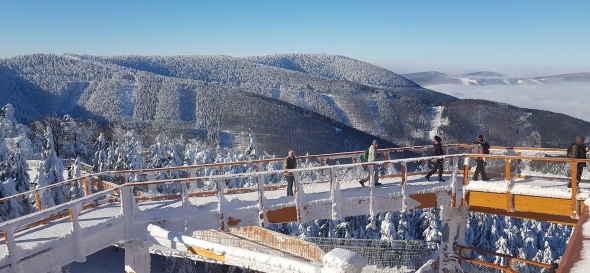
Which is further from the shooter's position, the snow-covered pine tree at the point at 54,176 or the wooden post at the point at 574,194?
the snow-covered pine tree at the point at 54,176

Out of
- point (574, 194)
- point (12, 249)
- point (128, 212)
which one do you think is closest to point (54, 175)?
point (128, 212)

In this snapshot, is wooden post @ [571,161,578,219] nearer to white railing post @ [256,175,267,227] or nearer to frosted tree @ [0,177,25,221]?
white railing post @ [256,175,267,227]

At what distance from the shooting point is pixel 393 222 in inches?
1689

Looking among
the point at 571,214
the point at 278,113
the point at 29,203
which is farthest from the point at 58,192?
the point at 278,113

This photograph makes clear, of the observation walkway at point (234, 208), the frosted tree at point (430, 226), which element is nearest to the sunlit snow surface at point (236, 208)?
the observation walkway at point (234, 208)

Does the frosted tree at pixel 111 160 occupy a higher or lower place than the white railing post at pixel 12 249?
lower

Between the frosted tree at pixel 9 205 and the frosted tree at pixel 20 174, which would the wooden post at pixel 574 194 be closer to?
the frosted tree at pixel 9 205

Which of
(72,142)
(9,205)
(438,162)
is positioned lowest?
(72,142)

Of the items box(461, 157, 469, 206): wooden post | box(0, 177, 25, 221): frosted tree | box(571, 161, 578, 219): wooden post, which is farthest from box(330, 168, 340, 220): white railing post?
box(0, 177, 25, 221): frosted tree

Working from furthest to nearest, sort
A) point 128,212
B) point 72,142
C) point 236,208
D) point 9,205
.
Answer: point 72,142 < point 9,205 < point 236,208 < point 128,212

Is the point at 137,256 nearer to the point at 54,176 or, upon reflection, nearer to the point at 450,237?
the point at 450,237

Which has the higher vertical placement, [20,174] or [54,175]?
[20,174]

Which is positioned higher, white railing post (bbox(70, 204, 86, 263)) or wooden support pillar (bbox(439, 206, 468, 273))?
white railing post (bbox(70, 204, 86, 263))

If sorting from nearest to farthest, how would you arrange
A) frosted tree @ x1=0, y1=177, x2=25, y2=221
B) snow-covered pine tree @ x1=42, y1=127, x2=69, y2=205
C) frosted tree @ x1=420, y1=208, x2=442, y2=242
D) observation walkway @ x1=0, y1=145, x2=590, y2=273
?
observation walkway @ x1=0, y1=145, x2=590, y2=273 < frosted tree @ x1=0, y1=177, x2=25, y2=221 < snow-covered pine tree @ x1=42, y1=127, x2=69, y2=205 < frosted tree @ x1=420, y1=208, x2=442, y2=242
